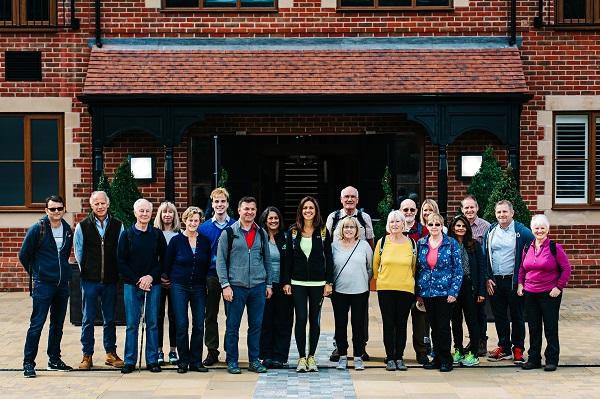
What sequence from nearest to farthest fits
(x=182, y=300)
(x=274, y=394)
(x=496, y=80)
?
(x=274, y=394) → (x=182, y=300) → (x=496, y=80)

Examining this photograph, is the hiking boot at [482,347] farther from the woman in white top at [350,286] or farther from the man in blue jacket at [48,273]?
the man in blue jacket at [48,273]

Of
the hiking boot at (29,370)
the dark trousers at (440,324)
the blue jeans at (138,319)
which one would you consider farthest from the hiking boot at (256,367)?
the hiking boot at (29,370)

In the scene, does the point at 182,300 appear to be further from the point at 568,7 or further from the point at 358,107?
the point at 568,7

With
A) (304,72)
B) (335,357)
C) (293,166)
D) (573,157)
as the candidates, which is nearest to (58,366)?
(335,357)

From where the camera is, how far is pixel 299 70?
1723 cm

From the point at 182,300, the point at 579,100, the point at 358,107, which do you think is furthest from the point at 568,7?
the point at 182,300

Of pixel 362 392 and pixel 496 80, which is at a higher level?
pixel 496 80

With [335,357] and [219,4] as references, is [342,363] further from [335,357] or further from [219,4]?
[219,4]

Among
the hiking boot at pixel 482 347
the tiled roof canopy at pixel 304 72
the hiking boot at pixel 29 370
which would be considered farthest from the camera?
the tiled roof canopy at pixel 304 72

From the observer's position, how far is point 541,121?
17828 millimetres

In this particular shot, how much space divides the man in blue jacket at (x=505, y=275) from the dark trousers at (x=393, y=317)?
102cm

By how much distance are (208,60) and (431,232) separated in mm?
7420

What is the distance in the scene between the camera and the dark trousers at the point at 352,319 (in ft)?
36.3

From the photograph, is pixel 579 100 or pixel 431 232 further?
pixel 579 100
